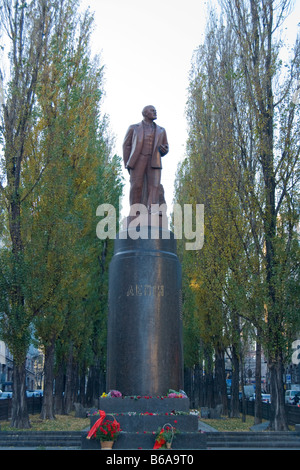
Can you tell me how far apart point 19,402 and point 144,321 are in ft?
33.4

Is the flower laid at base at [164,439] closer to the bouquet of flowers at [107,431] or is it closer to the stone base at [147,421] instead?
the stone base at [147,421]

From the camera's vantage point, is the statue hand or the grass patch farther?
the grass patch

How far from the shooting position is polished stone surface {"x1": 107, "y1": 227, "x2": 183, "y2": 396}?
1168 centimetres

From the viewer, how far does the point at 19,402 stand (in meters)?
20.1

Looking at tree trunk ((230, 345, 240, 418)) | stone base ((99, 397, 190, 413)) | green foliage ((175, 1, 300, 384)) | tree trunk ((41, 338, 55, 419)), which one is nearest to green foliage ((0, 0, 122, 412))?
tree trunk ((41, 338, 55, 419))

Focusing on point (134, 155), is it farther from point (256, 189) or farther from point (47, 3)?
point (47, 3)

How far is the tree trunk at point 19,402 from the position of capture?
64.5 ft

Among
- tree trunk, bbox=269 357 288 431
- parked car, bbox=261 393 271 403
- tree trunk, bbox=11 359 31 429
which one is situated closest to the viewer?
tree trunk, bbox=269 357 288 431

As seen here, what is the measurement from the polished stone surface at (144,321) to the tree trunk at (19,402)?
8.93 meters

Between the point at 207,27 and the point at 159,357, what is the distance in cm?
2283

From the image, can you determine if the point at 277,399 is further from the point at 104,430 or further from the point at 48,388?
the point at 104,430

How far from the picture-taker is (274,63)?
2130 centimetres

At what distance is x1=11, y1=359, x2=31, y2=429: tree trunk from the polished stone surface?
29.3ft

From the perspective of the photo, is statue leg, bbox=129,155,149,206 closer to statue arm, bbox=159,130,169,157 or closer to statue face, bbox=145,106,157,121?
statue arm, bbox=159,130,169,157
